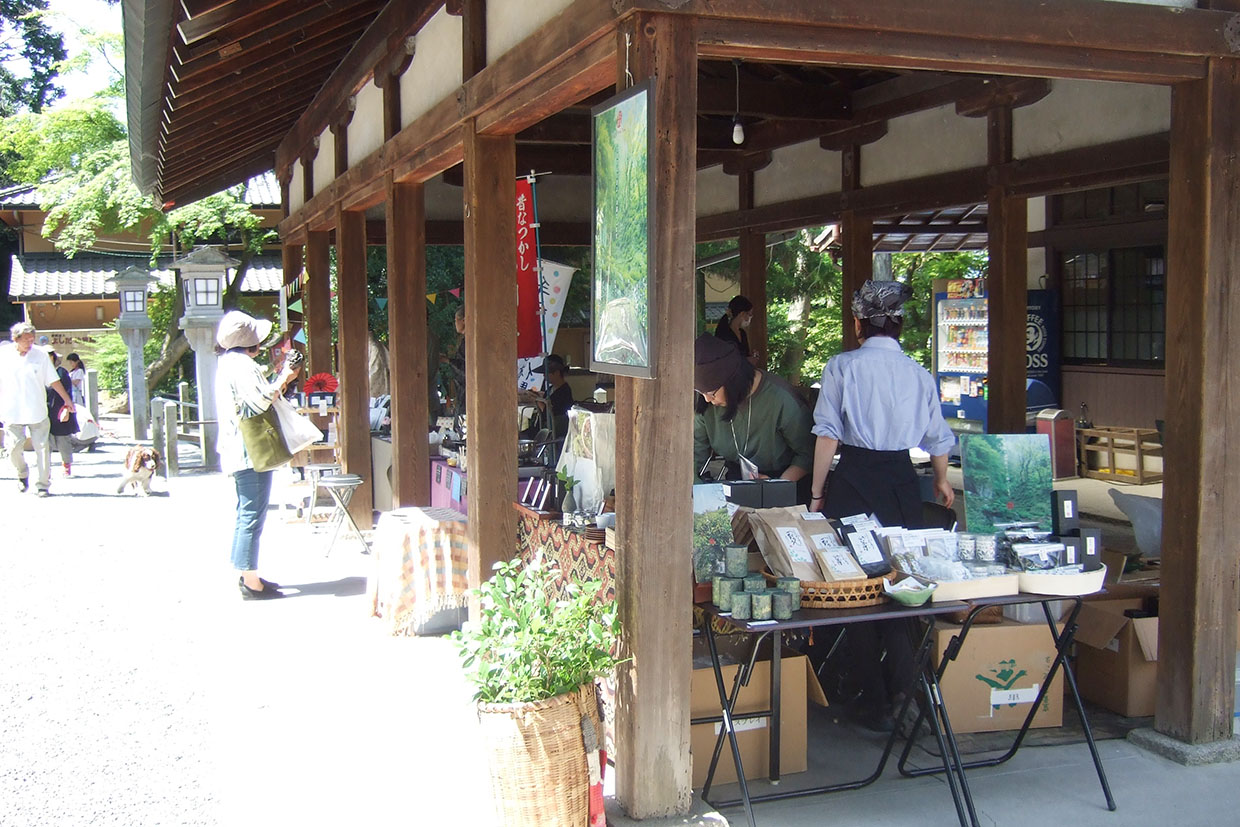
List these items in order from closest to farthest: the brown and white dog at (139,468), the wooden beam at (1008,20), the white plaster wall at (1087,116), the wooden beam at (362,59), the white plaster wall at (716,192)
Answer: the wooden beam at (1008,20)
the white plaster wall at (1087,116)
the wooden beam at (362,59)
the white plaster wall at (716,192)
the brown and white dog at (139,468)

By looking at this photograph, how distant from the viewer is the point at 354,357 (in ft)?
30.3

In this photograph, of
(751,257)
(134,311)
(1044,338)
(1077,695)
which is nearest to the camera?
(1077,695)

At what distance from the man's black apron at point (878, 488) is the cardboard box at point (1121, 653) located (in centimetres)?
89

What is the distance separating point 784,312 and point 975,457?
43.8 feet

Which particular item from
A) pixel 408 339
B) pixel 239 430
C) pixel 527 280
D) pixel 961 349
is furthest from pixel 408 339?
pixel 961 349

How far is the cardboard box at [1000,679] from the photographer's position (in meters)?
4.62

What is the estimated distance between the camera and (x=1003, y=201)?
7.16m

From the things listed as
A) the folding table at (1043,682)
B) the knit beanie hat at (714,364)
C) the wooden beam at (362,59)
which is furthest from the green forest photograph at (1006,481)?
the wooden beam at (362,59)

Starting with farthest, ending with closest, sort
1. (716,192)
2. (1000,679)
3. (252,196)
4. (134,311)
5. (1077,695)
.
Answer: (252,196) < (134,311) < (716,192) < (1000,679) < (1077,695)

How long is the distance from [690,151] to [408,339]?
4082mm

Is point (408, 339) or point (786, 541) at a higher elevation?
point (408, 339)

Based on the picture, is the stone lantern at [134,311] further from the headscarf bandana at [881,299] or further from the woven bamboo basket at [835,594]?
the woven bamboo basket at [835,594]

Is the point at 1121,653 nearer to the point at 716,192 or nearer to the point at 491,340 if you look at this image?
the point at 491,340

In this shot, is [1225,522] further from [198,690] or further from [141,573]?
[141,573]
